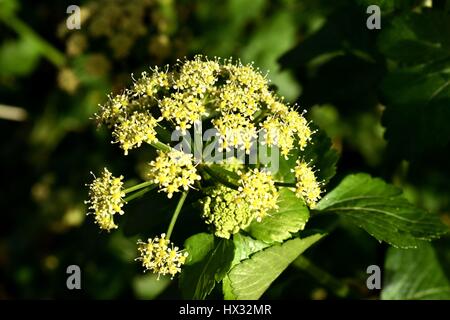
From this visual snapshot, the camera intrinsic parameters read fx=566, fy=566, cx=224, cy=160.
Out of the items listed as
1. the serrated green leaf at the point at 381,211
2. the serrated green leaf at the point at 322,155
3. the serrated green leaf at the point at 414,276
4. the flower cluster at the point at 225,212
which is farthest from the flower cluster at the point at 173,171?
the serrated green leaf at the point at 414,276

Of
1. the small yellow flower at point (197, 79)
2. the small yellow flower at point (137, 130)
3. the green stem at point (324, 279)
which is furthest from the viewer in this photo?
the green stem at point (324, 279)

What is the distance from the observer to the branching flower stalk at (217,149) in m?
2.12

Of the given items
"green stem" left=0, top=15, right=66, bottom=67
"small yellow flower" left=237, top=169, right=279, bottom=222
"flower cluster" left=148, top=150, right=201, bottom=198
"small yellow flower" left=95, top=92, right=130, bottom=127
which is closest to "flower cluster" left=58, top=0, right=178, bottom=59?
"green stem" left=0, top=15, right=66, bottom=67

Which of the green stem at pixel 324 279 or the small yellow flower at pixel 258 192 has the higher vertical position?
the small yellow flower at pixel 258 192

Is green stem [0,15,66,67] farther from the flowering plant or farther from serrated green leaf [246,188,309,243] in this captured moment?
serrated green leaf [246,188,309,243]

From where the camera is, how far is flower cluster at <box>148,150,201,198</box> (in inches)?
82.8

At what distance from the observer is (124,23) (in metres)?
3.70

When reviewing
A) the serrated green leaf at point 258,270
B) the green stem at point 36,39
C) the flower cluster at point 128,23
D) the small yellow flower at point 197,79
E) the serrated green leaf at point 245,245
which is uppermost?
the green stem at point 36,39

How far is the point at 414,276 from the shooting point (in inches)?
124

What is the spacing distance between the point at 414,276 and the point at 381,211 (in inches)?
38.5

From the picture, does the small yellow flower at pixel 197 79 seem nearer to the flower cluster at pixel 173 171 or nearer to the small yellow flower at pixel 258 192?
the flower cluster at pixel 173 171

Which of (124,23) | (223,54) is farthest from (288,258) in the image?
(223,54)

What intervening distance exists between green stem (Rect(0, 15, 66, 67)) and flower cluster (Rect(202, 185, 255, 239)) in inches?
119

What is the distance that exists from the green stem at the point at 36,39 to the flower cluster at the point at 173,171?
2923mm
